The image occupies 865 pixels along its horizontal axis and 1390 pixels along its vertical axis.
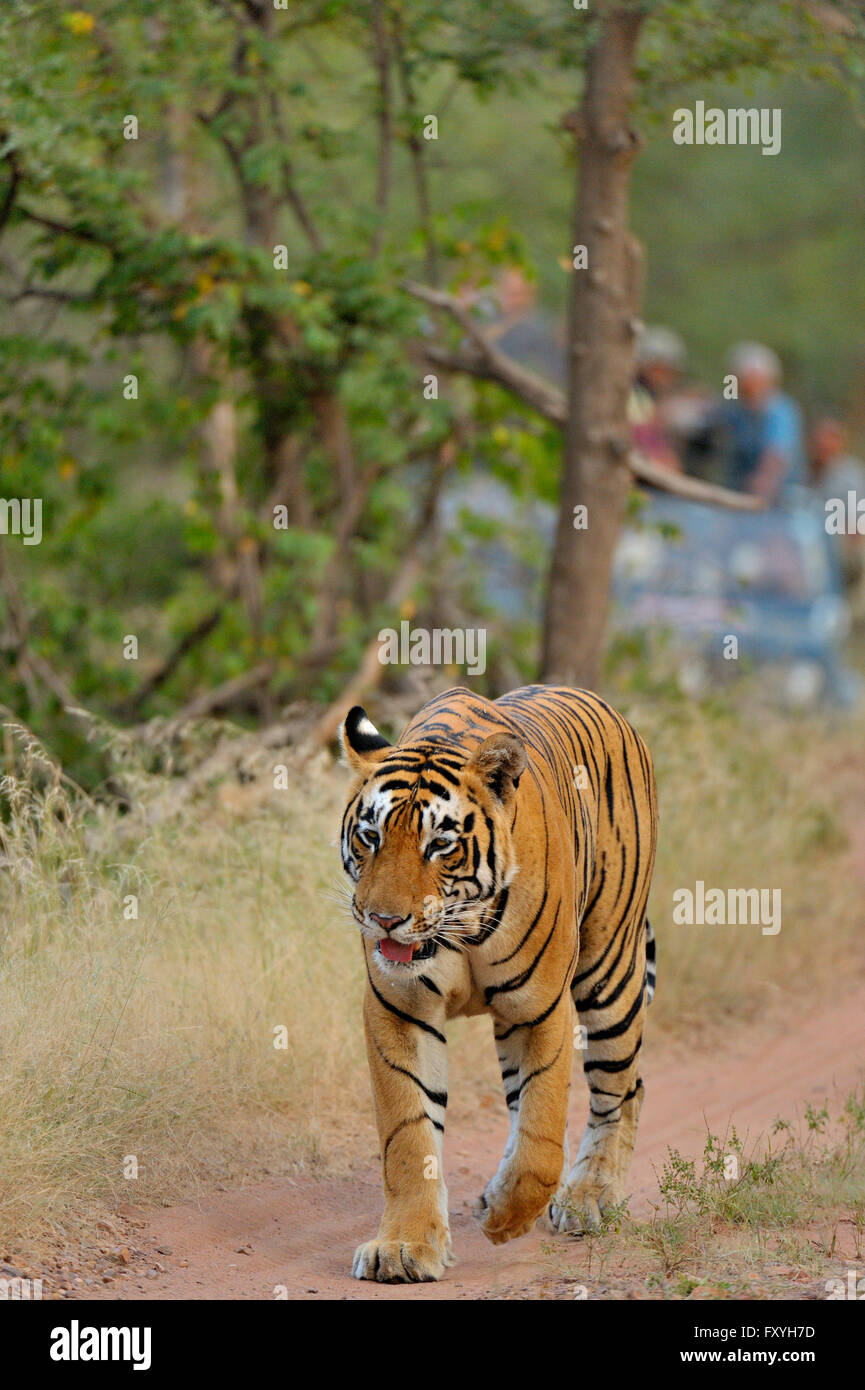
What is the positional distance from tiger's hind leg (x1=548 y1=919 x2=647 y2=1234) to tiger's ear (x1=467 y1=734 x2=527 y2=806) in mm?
1013

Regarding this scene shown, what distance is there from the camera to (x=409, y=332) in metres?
8.79

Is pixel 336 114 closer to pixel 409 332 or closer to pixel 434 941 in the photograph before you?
pixel 409 332

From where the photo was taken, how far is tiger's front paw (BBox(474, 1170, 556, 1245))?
14.0 ft

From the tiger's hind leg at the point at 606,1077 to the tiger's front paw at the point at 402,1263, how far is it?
28.9 inches

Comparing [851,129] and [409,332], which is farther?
[851,129]

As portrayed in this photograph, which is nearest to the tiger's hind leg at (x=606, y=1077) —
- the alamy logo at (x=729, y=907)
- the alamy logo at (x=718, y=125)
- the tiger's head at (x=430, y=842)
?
the tiger's head at (x=430, y=842)

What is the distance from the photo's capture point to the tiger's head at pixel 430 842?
13.3 ft

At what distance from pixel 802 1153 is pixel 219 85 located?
6066mm


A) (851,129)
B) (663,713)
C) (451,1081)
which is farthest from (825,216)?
(451,1081)

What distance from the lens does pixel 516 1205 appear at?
427 cm

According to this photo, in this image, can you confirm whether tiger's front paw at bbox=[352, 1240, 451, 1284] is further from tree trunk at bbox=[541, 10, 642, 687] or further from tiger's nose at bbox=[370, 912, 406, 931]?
tree trunk at bbox=[541, 10, 642, 687]
